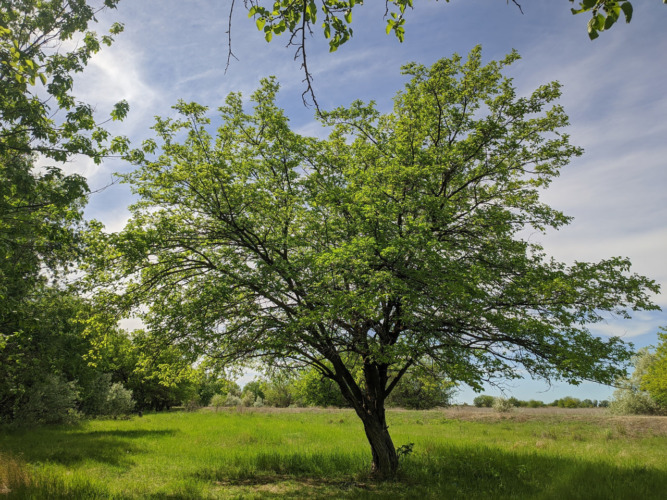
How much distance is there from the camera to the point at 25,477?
10.0m

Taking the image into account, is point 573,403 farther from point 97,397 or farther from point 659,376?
point 97,397

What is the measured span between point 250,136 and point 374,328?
794 centimetres

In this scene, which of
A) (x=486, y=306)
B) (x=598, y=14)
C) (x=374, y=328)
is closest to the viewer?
(x=598, y=14)

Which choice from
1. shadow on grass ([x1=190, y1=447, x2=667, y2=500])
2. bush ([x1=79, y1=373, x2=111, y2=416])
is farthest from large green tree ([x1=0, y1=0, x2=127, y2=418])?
bush ([x1=79, y1=373, x2=111, y2=416])

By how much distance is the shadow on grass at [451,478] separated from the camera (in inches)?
400

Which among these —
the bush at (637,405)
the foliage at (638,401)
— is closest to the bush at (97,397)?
the foliage at (638,401)

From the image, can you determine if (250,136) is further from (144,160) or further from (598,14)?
(598,14)

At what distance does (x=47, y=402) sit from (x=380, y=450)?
25.5 metres

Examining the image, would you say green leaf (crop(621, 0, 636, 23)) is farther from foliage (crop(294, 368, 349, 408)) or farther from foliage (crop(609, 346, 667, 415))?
foliage (crop(609, 346, 667, 415))

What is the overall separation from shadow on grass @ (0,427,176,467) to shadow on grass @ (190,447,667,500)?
18.6ft

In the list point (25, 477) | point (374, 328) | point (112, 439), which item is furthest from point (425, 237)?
point (112, 439)

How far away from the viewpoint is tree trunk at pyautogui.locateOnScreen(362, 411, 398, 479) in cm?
1259

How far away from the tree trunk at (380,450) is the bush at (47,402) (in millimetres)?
22627

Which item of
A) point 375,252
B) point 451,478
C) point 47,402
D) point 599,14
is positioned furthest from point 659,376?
point 47,402
